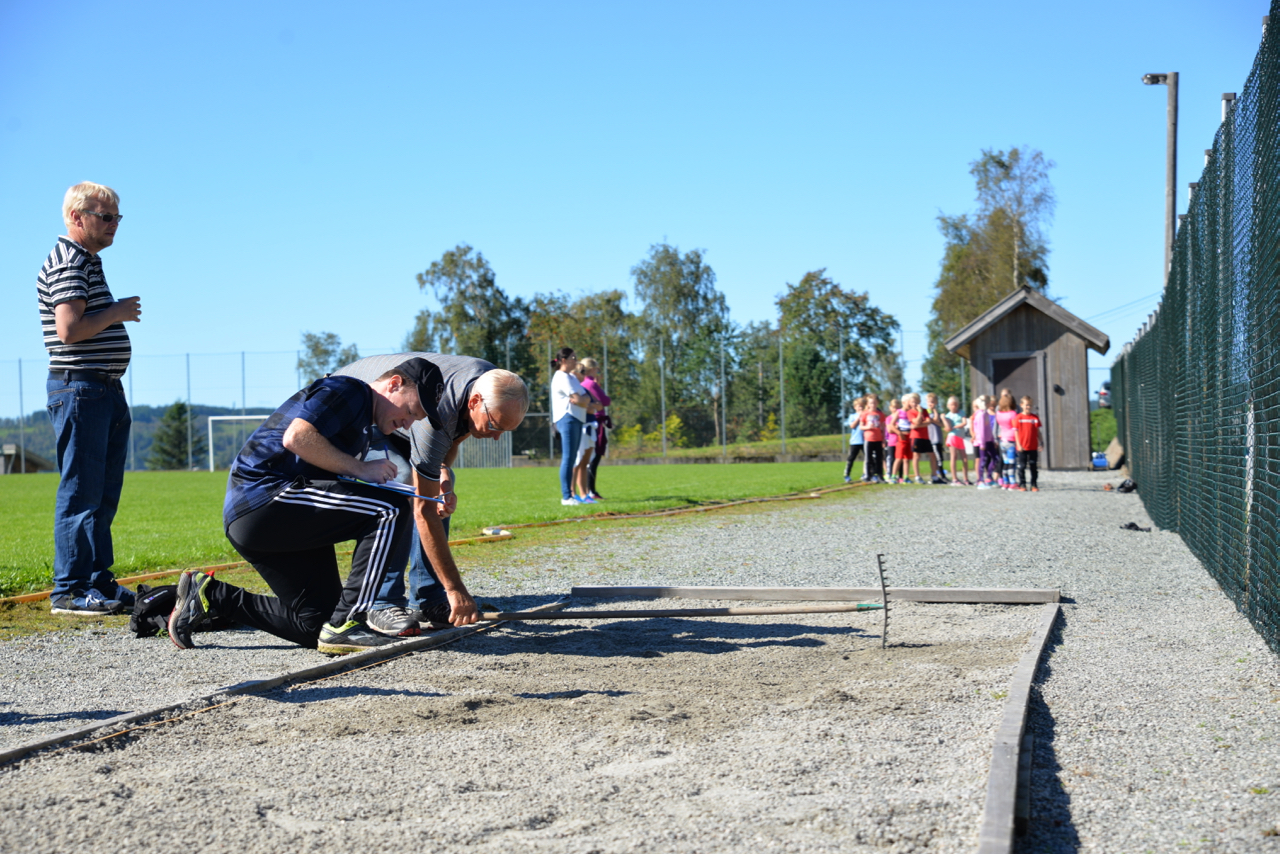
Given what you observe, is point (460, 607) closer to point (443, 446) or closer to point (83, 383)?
point (443, 446)

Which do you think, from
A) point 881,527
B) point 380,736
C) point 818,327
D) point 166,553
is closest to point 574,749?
point 380,736

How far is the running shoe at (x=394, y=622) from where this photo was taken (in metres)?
5.05

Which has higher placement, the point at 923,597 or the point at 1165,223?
the point at 1165,223

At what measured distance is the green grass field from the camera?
7.70 m

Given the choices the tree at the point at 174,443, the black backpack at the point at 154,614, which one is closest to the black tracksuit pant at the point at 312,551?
the black backpack at the point at 154,614

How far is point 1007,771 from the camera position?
275cm

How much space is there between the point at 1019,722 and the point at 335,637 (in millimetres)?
2908

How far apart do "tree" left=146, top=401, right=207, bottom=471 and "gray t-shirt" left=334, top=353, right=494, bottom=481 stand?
36.6m

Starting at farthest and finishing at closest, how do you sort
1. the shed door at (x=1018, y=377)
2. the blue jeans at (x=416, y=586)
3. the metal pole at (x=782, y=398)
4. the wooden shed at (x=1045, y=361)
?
the metal pole at (x=782, y=398) < the shed door at (x=1018, y=377) < the wooden shed at (x=1045, y=361) < the blue jeans at (x=416, y=586)

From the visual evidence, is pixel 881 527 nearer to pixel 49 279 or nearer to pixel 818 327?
pixel 49 279

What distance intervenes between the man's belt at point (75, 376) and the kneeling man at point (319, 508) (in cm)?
156

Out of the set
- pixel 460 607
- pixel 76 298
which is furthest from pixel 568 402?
Result: pixel 460 607

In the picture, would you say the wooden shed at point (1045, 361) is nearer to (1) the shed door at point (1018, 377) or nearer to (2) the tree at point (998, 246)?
(1) the shed door at point (1018, 377)

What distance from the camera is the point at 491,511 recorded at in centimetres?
1280
